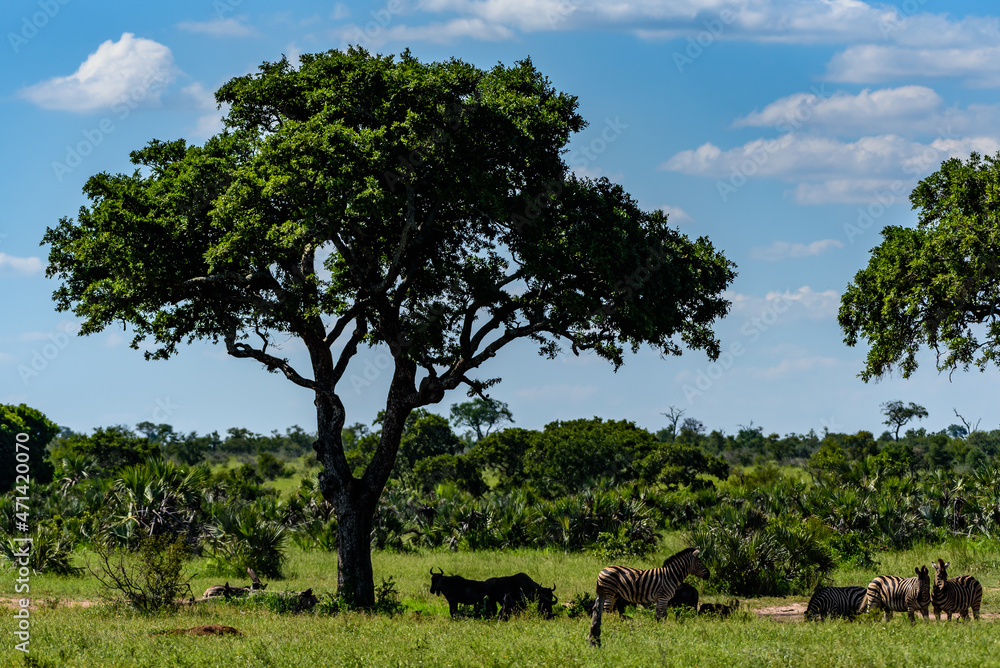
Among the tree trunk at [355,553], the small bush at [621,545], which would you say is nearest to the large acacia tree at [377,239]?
the tree trunk at [355,553]

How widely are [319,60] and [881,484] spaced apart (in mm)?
27038

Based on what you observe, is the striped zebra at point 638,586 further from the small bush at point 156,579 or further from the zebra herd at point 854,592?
the small bush at point 156,579

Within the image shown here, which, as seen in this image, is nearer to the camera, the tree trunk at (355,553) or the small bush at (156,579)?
the small bush at (156,579)

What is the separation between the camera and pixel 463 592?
62.5 feet

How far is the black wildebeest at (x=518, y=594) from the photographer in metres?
18.6

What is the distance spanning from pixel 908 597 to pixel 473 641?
9.04 m

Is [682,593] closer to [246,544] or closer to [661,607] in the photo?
→ [661,607]

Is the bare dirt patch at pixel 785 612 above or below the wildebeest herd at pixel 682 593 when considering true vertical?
below

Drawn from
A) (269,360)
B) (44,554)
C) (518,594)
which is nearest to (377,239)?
(269,360)

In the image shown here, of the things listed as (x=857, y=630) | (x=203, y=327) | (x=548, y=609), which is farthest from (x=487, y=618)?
(x=203, y=327)

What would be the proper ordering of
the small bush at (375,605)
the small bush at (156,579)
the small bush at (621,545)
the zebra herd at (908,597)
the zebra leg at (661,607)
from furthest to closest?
the small bush at (621,545) < the small bush at (375,605) < the small bush at (156,579) < the zebra leg at (661,607) < the zebra herd at (908,597)

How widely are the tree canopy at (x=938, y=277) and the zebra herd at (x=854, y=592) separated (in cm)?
906

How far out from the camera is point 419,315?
2242 cm

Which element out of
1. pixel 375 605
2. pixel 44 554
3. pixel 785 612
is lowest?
A: pixel 785 612
